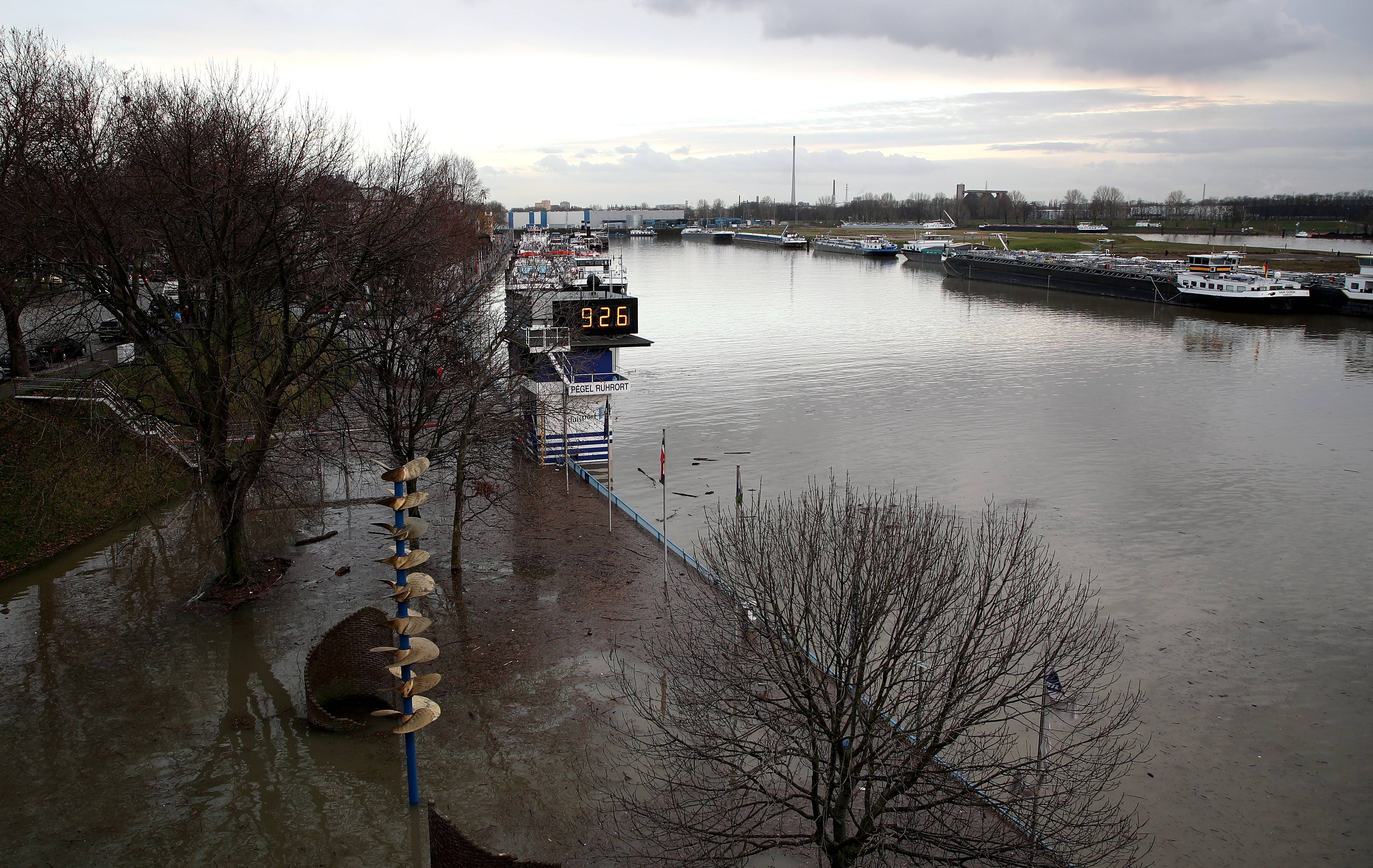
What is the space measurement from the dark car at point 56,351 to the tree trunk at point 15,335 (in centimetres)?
44

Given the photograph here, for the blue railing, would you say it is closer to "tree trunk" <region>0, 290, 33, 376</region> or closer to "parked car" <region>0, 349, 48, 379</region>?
"tree trunk" <region>0, 290, 33, 376</region>

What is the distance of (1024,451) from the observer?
2730 centimetres

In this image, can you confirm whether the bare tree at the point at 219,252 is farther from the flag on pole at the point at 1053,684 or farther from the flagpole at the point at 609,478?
the flag on pole at the point at 1053,684

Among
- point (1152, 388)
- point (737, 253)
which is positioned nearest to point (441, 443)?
point (1152, 388)

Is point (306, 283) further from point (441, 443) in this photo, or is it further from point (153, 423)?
point (441, 443)

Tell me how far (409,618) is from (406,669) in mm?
691

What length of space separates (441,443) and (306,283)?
21.8 feet

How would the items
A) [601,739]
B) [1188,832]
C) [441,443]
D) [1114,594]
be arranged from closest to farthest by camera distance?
[1188,832] → [601,739] → [1114,594] → [441,443]

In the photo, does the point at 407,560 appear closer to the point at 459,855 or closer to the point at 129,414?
the point at 459,855

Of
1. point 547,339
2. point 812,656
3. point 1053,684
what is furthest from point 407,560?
point 547,339

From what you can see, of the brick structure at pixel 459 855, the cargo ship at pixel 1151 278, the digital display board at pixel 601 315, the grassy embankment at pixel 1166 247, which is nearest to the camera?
the brick structure at pixel 459 855

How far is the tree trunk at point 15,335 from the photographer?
62.2ft

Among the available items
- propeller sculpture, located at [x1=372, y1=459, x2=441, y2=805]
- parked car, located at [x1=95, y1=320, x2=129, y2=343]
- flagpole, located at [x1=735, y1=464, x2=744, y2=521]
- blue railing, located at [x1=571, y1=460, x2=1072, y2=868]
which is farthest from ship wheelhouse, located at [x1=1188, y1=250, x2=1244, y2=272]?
propeller sculpture, located at [x1=372, y1=459, x2=441, y2=805]

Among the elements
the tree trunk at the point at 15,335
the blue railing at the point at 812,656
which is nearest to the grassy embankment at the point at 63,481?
the tree trunk at the point at 15,335
